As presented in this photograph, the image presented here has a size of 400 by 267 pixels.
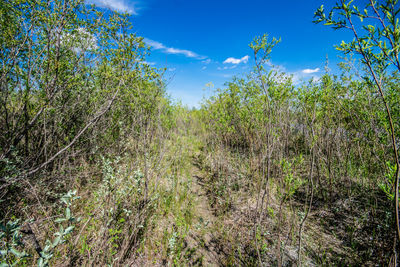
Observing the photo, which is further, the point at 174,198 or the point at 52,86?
the point at 174,198

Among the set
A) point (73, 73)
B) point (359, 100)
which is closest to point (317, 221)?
point (359, 100)

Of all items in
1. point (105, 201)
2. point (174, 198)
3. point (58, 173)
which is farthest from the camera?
point (174, 198)

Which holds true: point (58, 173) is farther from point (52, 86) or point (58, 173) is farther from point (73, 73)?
point (73, 73)

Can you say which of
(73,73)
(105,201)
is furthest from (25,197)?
(73,73)

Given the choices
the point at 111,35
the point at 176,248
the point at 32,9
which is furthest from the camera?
the point at 111,35

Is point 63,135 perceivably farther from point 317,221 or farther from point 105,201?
point 317,221

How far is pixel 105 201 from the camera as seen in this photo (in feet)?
7.04

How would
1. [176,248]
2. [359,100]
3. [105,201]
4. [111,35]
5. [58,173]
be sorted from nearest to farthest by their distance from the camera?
[105,201] → [176,248] → [111,35] → [58,173] → [359,100]

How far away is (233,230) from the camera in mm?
3447

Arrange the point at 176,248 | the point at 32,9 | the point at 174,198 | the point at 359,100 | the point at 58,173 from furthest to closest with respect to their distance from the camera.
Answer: the point at 174,198 < the point at 359,100 < the point at 58,173 < the point at 176,248 < the point at 32,9

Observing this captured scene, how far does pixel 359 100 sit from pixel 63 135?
727 cm

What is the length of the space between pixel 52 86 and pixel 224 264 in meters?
4.37

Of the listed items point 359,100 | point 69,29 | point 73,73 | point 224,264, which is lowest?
point 224,264

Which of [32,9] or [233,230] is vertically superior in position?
[32,9]
